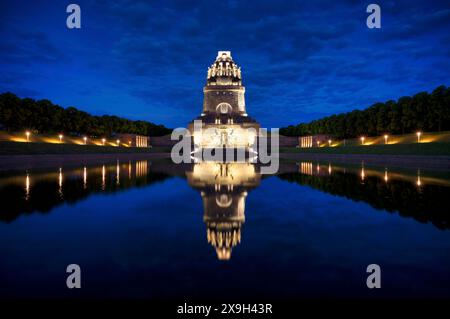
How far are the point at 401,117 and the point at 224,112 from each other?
153ft

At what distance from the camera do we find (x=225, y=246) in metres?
5.77

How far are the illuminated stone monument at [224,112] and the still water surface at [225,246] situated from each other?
58.7 meters

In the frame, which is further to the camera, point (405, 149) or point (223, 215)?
point (405, 149)

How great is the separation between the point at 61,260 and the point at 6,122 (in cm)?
4957

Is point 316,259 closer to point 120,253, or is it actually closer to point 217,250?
point 217,250

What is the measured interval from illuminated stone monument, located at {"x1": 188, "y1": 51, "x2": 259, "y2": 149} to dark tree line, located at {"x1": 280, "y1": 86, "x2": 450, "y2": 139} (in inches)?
765

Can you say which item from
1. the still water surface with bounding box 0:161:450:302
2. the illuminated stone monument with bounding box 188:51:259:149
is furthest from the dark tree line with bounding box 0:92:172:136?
the still water surface with bounding box 0:161:450:302

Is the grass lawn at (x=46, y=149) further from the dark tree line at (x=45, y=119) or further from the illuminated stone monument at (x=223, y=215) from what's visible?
the illuminated stone monument at (x=223, y=215)

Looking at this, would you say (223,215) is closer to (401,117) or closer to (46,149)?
(46,149)

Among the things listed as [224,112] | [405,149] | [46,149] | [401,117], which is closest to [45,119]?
[46,149]

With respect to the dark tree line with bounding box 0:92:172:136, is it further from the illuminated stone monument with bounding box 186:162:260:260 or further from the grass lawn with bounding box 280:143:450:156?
the grass lawn with bounding box 280:143:450:156

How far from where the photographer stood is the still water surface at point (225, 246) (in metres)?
4.12

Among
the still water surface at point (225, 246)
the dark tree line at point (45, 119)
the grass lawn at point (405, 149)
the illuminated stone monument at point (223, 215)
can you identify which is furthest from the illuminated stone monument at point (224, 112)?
the still water surface at point (225, 246)

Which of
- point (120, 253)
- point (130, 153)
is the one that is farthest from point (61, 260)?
point (130, 153)
